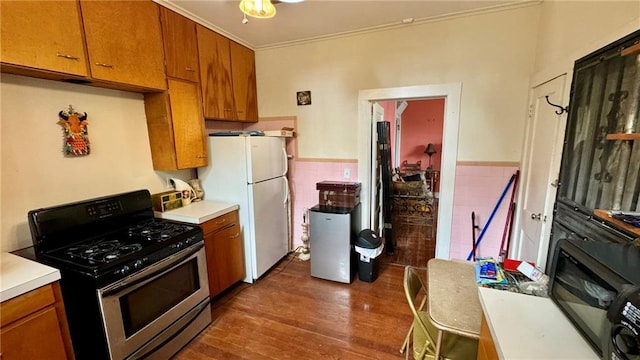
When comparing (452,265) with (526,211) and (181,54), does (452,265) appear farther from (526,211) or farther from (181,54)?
(181,54)

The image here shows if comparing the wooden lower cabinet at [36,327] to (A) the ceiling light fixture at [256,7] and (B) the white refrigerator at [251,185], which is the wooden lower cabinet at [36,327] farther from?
(A) the ceiling light fixture at [256,7]

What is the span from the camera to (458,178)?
266cm

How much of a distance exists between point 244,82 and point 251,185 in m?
1.30

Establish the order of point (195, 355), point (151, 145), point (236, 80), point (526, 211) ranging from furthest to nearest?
point (236, 80), point (151, 145), point (526, 211), point (195, 355)

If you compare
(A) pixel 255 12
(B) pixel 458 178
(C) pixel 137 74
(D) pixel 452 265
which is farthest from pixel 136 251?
(B) pixel 458 178

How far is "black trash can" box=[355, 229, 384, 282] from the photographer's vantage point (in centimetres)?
266

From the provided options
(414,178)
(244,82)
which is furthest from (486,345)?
(414,178)

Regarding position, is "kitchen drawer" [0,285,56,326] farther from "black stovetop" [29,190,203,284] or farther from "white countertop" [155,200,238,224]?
"white countertop" [155,200,238,224]

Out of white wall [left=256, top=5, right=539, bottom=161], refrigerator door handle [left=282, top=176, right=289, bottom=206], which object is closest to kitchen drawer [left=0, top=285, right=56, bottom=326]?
refrigerator door handle [left=282, top=176, right=289, bottom=206]

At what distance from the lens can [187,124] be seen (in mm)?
2416

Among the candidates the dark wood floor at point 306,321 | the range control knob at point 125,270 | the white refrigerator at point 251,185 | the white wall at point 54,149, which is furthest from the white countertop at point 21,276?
the white refrigerator at point 251,185

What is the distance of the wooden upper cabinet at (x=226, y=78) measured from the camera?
2580 mm

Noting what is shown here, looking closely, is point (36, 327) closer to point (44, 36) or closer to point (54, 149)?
point (54, 149)

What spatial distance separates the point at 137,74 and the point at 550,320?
2758 millimetres
